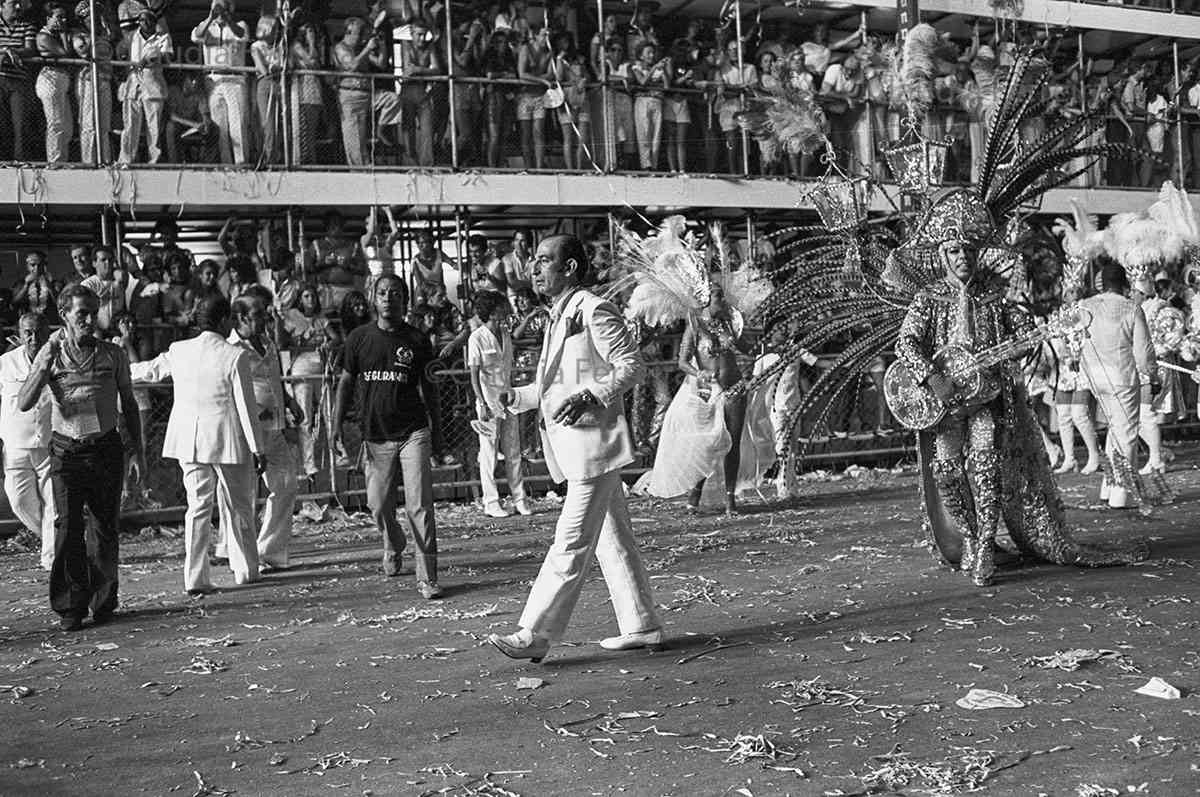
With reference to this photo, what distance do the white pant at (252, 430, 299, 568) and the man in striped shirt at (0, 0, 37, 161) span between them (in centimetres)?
644

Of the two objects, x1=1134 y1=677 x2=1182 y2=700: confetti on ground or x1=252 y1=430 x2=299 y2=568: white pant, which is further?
x1=252 y1=430 x2=299 y2=568: white pant

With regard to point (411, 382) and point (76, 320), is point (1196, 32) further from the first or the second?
point (76, 320)

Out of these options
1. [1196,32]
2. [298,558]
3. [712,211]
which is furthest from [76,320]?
[1196,32]

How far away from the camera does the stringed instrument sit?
26.9 ft

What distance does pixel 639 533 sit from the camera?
Result: 11617 mm

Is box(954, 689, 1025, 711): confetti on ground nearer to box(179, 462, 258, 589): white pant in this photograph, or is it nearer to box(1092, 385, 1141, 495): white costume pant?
box(179, 462, 258, 589): white pant

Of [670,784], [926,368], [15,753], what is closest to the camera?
[670,784]

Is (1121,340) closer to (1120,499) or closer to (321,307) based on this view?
(1120,499)

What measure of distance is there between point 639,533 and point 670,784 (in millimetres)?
6858

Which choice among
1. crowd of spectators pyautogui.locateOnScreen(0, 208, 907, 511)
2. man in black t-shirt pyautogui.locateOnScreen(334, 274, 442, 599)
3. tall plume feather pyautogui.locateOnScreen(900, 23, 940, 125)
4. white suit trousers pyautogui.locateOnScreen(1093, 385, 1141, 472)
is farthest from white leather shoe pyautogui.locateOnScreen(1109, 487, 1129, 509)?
man in black t-shirt pyautogui.locateOnScreen(334, 274, 442, 599)

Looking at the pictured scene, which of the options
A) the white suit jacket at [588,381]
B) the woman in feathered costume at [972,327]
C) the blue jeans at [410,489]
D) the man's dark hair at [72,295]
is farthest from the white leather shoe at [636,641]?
the man's dark hair at [72,295]

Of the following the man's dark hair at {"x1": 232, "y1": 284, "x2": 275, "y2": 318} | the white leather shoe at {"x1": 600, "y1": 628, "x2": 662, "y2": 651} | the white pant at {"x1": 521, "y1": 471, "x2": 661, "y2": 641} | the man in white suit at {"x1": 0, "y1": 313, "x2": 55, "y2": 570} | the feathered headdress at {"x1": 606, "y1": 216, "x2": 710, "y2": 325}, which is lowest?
the white leather shoe at {"x1": 600, "y1": 628, "x2": 662, "y2": 651}

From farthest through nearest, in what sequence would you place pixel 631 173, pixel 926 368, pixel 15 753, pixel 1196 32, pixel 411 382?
1. pixel 1196 32
2. pixel 631 173
3. pixel 411 382
4. pixel 926 368
5. pixel 15 753

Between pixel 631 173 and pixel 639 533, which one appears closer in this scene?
pixel 639 533
